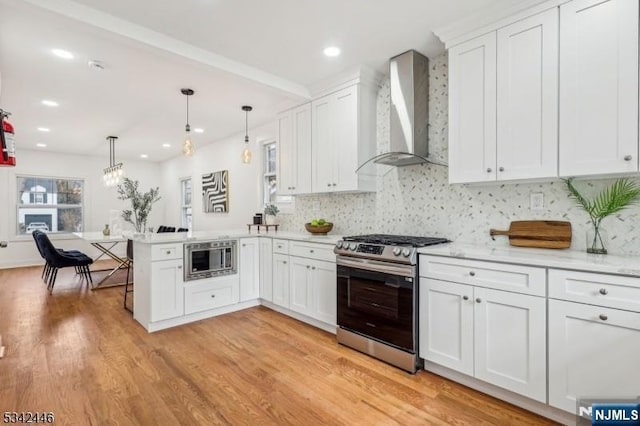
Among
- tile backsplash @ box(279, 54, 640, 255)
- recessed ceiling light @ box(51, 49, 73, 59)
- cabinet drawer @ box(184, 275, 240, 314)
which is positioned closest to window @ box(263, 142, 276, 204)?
tile backsplash @ box(279, 54, 640, 255)

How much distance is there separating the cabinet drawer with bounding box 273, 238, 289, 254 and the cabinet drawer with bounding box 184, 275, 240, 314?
60 centimetres

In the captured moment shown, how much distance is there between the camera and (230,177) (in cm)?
619

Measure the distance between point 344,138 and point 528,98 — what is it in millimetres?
1674

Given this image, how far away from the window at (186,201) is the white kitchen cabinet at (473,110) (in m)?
6.98

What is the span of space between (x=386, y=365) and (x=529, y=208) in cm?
161

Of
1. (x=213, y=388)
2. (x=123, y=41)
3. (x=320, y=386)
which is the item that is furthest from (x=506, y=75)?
(x=213, y=388)

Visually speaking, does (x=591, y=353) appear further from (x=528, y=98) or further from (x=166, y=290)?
(x=166, y=290)

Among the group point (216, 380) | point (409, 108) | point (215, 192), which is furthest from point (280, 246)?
point (215, 192)

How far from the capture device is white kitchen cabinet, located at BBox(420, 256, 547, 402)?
1.90 meters

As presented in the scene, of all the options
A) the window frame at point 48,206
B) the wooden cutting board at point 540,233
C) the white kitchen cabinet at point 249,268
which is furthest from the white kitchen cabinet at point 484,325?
the window frame at point 48,206

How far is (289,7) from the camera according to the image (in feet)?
7.51

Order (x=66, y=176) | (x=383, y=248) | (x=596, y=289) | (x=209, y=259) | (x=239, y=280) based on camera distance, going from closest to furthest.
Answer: (x=596, y=289)
(x=383, y=248)
(x=209, y=259)
(x=239, y=280)
(x=66, y=176)

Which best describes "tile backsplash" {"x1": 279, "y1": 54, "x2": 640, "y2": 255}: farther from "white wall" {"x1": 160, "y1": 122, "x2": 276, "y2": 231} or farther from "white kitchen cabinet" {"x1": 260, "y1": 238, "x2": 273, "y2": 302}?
"white wall" {"x1": 160, "y1": 122, "x2": 276, "y2": 231}

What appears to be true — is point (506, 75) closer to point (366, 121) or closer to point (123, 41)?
point (366, 121)
